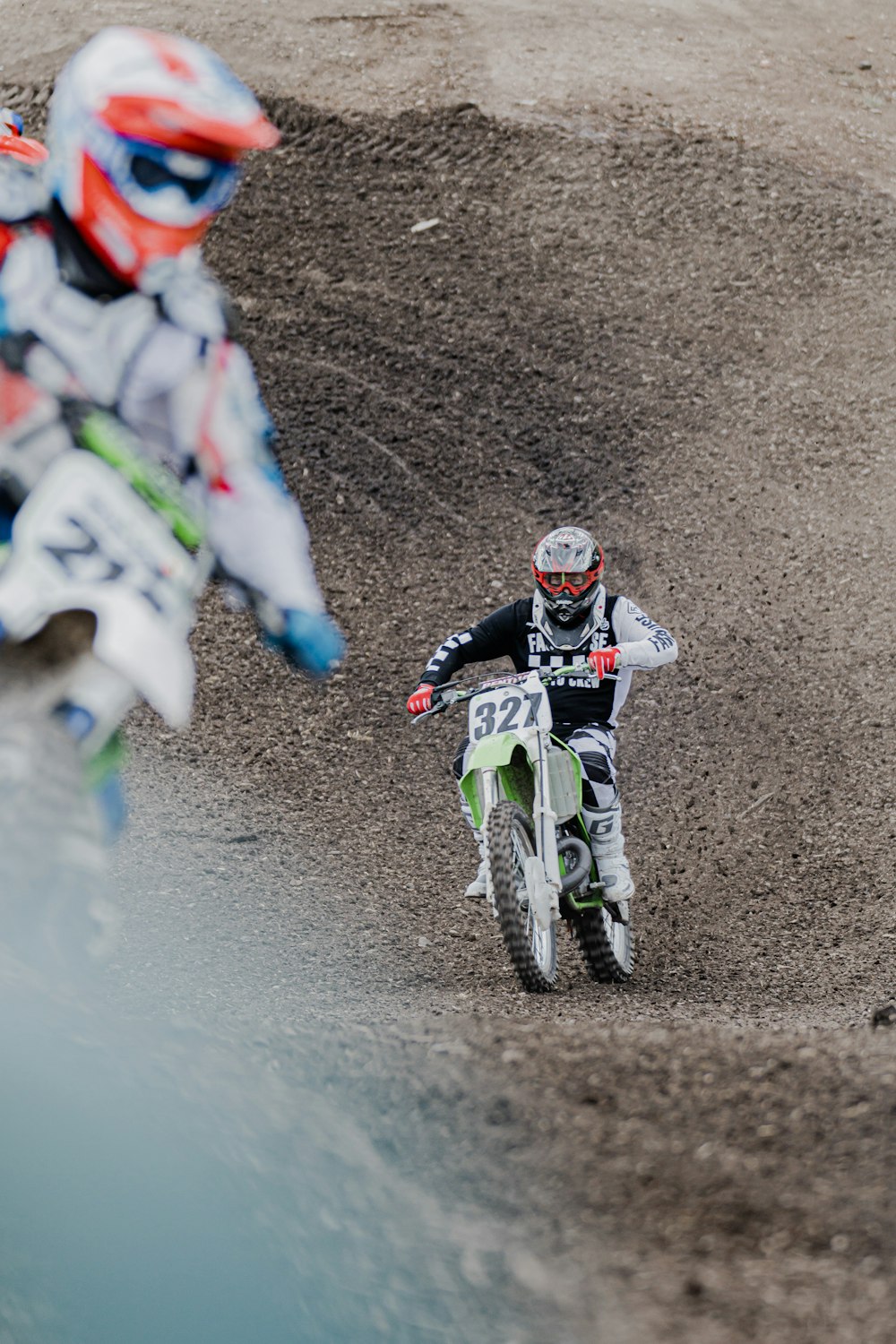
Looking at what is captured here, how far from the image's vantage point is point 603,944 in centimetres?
695

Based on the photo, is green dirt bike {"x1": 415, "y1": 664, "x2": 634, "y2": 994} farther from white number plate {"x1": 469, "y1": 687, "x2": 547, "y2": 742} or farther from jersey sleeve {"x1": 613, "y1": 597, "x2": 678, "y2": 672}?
jersey sleeve {"x1": 613, "y1": 597, "x2": 678, "y2": 672}

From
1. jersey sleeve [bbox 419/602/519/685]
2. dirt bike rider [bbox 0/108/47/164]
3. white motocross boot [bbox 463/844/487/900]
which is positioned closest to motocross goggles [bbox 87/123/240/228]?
dirt bike rider [bbox 0/108/47/164]

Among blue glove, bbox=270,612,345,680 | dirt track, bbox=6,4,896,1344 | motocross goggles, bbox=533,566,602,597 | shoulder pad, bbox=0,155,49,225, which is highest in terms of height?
shoulder pad, bbox=0,155,49,225

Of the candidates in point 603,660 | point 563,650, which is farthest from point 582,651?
point 603,660

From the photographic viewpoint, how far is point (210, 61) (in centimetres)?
303

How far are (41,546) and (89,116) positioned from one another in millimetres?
971

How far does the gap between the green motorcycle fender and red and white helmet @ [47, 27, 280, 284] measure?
3.44 meters

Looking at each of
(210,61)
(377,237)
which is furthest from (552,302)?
(210,61)

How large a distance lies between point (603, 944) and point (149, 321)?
465 centimetres

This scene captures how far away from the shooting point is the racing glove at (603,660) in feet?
20.6

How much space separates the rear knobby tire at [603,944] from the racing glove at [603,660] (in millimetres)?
1386

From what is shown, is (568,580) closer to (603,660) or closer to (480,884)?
(603,660)

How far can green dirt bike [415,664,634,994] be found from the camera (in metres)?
5.91

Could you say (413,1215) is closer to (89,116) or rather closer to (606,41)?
(89,116)
